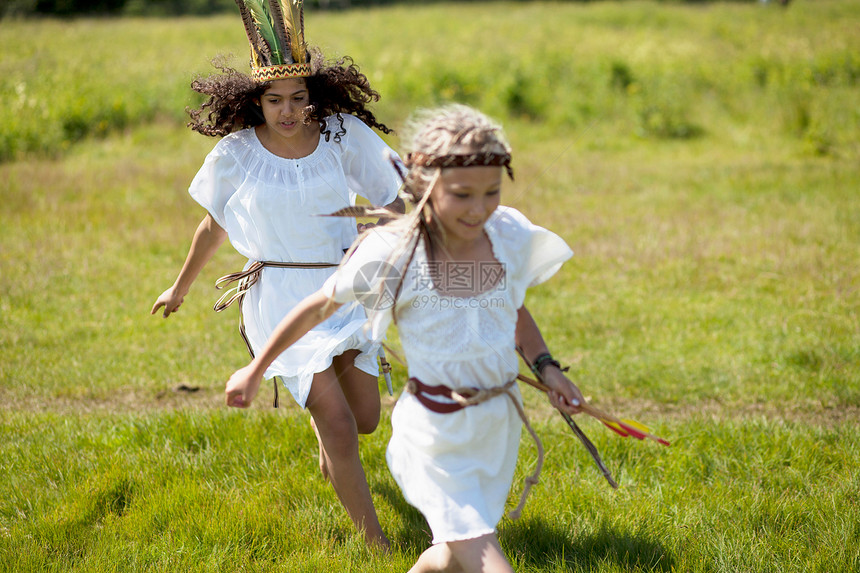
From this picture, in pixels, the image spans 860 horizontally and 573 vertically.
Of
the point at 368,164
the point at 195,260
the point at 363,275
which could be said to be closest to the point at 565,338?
the point at 368,164

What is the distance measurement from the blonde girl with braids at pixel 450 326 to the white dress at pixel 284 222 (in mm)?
788

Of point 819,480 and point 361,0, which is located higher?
point 361,0

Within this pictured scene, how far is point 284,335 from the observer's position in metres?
2.49

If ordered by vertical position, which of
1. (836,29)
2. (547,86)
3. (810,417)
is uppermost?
(836,29)

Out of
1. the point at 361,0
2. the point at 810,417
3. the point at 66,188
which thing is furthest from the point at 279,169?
the point at 361,0

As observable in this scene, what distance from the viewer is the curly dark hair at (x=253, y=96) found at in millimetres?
3445

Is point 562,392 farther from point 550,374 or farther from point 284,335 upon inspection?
point 284,335

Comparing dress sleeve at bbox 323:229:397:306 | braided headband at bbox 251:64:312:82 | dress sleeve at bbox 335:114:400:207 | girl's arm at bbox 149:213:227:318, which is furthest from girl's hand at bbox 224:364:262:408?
braided headband at bbox 251:64:312:82

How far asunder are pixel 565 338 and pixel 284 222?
315 centimetres

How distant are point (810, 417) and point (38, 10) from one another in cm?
4375

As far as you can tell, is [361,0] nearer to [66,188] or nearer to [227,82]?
[66,188]

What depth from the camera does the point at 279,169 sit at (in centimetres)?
339

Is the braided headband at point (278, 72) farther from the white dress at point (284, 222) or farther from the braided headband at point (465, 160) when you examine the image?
the braided headband at point (465, 160)

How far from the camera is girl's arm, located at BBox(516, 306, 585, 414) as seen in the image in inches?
98.5
